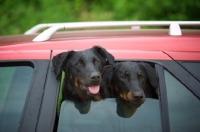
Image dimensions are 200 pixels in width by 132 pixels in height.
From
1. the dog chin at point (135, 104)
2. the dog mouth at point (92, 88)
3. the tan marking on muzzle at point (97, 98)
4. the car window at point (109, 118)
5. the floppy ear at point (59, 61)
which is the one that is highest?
the floppy ear at point (59, 61)

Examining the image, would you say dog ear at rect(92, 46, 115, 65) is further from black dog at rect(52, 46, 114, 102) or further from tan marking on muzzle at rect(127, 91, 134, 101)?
tan marking on muzzle at rect(127, 91, 134, 101)

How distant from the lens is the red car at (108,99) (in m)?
2.72

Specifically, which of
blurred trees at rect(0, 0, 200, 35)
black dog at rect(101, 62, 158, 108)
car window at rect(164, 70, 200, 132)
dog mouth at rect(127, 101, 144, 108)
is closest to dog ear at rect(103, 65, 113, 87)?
black dog at rect(101, 62, 158, 108)

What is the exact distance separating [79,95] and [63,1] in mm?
5784

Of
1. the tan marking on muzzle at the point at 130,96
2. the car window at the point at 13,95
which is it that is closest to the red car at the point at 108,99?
the car window at the point at 13,95

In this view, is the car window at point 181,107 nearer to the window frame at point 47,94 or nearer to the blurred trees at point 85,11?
the window frame at point 47,94

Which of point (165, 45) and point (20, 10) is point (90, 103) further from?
point (20, 10)

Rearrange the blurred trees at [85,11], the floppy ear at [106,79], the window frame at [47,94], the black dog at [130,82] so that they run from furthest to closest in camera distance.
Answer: the blurred trees at [85,11] < the floppy ear at [106,79] < the black dog at [130,82] < the window frame at [47,94]

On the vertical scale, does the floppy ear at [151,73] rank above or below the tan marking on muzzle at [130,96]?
above

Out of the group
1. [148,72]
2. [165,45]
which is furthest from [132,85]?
[165,45]

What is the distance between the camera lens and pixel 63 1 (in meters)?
8.59

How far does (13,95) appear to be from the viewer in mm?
2980

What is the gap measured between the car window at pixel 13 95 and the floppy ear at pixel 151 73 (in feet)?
2.54

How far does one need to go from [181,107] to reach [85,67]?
2.91 feet
